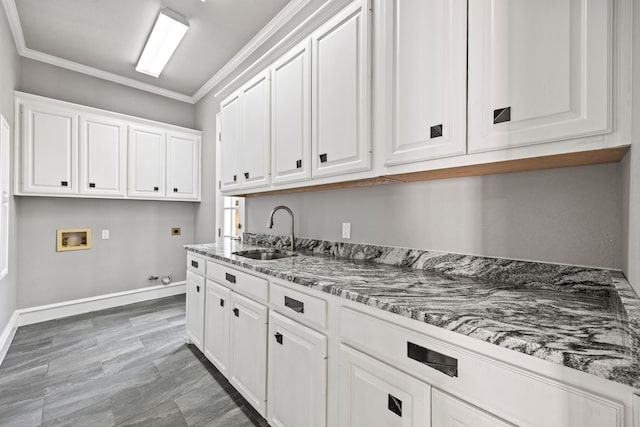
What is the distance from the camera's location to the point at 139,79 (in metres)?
3.88

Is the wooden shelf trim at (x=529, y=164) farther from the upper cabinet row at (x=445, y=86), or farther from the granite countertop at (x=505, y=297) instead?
the granite countertop at (x=505, y=297)

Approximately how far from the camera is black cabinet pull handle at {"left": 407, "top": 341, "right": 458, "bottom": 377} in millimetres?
823

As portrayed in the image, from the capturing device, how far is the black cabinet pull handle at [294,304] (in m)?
1.36

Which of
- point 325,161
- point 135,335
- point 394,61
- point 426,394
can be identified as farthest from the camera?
point 135,335

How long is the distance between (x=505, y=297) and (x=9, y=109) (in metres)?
4.17

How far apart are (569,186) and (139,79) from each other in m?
4.75

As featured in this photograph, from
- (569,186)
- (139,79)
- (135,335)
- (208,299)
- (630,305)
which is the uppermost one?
(139,79)

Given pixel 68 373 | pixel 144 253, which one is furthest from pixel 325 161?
pixel 144 253

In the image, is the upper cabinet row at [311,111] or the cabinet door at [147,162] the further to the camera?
the cabinet door at [147,162]

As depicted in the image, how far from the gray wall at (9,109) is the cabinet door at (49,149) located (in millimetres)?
177

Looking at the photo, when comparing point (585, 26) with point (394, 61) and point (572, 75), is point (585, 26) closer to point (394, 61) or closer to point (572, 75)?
point (572, 75)

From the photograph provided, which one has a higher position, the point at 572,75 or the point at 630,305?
the point at 572,75

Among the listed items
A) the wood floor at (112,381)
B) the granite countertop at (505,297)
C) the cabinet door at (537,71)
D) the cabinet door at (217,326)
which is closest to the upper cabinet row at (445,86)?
the cabinet door at (537,71)

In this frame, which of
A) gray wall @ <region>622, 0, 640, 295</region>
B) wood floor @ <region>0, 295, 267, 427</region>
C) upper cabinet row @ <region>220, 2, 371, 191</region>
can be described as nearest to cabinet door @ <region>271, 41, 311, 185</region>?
upper cabinet row @ <region>220, 2, 371, 191</region>
